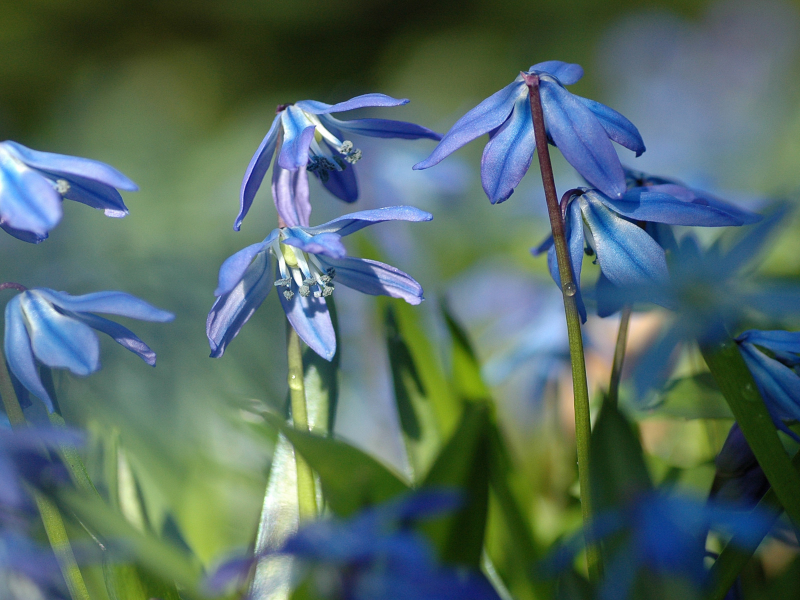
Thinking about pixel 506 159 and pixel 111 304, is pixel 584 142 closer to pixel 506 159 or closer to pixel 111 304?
pixel 506 159

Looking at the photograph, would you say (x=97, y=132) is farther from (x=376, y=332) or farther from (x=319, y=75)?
(x=376, y=332)

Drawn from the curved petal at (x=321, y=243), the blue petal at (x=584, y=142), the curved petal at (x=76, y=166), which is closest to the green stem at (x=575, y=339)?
the blue petal at (x=584, y=142)

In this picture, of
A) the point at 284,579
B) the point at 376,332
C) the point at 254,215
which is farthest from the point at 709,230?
Answer: the point at 254,215

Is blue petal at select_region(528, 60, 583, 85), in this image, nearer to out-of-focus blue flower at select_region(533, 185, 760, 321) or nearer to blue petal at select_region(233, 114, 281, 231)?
out-of-focus blue flower at select_region(533, 185, 760, 321)

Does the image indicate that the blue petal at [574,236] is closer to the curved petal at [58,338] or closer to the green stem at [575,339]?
the green stem at [575,339]

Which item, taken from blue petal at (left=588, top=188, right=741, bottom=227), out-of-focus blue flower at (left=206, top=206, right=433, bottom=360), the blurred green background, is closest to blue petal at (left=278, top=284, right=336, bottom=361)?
out-of-focus blue flower at (left=206, top=206, right=433, bottom=360)
